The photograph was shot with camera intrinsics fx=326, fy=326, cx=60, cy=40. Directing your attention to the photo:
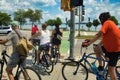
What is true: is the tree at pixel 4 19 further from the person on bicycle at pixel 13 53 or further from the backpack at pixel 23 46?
the backpack at pixel 23 46

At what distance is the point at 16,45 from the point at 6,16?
3478 inches

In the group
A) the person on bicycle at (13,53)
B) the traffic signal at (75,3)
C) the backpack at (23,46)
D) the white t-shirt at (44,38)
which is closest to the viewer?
the backpack at (23,46)

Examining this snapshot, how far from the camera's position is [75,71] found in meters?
8.65

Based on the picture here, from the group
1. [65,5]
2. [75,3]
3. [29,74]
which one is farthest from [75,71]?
[65,5]

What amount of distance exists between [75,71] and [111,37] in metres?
1.82

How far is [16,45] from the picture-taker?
298 inches

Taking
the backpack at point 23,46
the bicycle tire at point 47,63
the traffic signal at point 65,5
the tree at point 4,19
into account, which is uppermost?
the traffic signal at point 65,5

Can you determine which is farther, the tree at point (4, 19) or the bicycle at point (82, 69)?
the tree at point (4, 19)

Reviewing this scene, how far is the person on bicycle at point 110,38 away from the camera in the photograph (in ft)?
23.4

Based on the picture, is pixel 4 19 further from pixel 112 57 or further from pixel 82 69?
pixel 112 57

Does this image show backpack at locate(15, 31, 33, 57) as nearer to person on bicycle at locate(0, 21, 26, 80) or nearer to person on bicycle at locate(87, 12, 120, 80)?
person on bicycle at locate(0, 21, 26, 80)

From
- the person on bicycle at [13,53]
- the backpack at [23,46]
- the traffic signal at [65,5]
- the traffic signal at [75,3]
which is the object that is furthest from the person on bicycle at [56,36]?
the backpack at [23,46]

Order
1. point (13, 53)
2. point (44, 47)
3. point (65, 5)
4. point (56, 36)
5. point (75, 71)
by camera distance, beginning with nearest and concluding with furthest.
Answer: point (13, 53) → point (75, 71) → point (44, 47) → point (65, 5) → point (56, 36)

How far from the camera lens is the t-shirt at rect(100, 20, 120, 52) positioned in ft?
23.5
